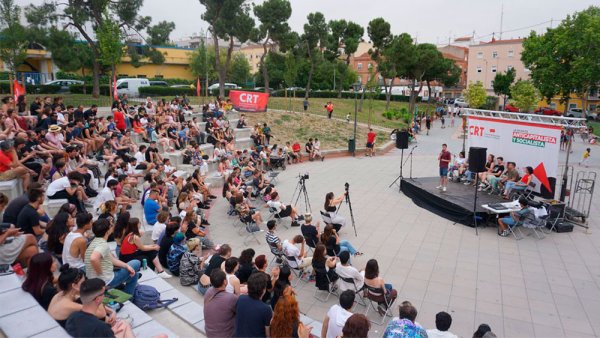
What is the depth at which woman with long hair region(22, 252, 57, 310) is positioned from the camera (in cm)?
510

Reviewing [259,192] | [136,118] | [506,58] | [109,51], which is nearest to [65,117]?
[136,118]

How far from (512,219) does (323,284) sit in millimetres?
6230

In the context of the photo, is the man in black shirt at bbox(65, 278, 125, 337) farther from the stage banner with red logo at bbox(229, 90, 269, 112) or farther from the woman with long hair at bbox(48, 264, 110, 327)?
the stage banner with red logo at bbox(229, 90, 269, 112)

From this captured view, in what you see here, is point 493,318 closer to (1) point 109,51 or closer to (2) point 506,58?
(1) point 109,51

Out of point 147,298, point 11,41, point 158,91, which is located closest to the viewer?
point 147,298

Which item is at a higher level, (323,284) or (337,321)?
(337,321)

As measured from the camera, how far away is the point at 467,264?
358 inches

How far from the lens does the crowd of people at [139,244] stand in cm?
467

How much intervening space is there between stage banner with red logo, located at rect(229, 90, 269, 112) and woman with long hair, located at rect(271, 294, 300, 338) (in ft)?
74.9

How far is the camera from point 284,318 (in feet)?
15.3

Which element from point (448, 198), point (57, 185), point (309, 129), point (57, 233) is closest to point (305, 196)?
point (448, 198)

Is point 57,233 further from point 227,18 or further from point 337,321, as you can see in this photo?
point 227,18

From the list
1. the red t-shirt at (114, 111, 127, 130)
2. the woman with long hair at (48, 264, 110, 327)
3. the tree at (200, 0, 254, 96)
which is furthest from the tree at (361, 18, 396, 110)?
the woman with long hair at (48, 264, 110, 327)

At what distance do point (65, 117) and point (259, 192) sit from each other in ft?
23.9
